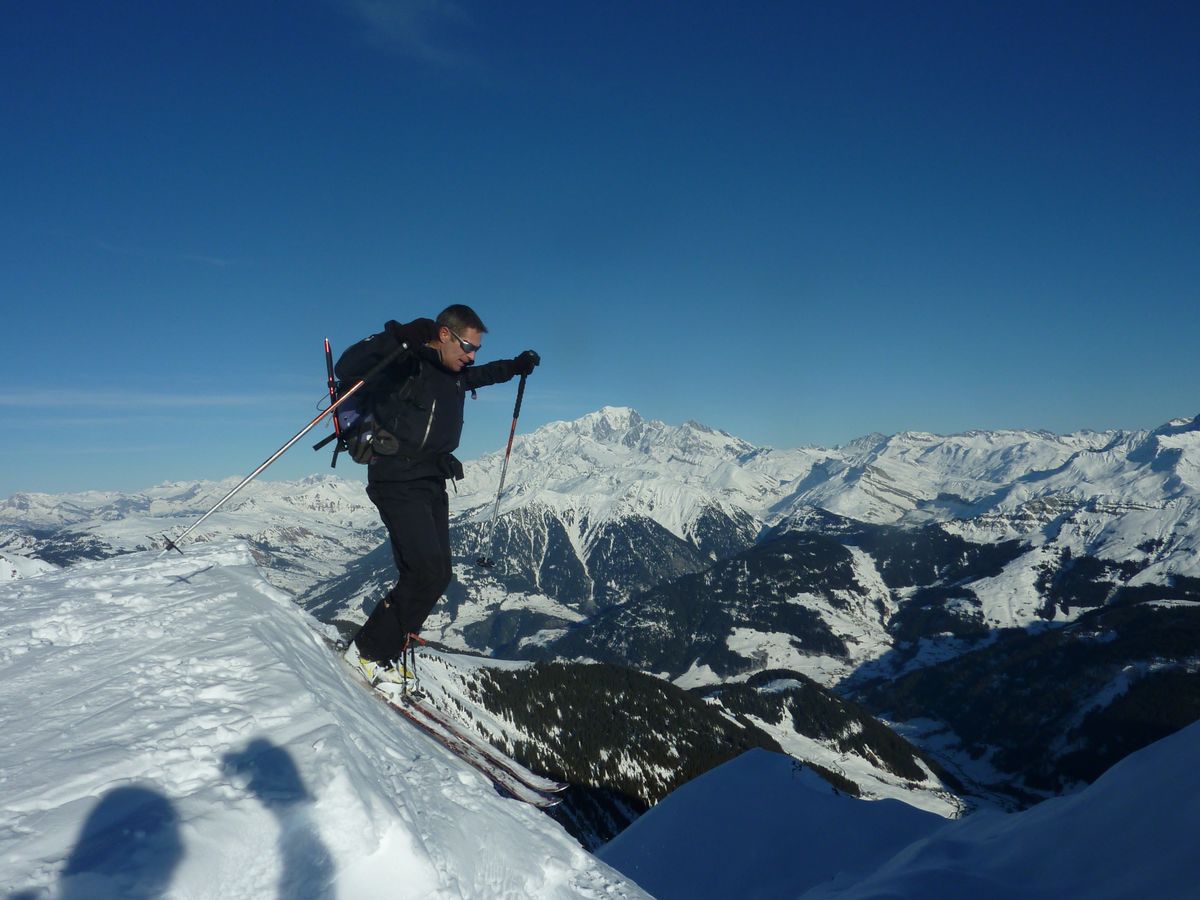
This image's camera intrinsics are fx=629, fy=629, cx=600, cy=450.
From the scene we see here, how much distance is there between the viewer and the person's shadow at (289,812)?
3764 mm

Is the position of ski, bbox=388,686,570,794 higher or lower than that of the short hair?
lower

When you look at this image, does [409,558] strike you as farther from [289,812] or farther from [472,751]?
[289,812]

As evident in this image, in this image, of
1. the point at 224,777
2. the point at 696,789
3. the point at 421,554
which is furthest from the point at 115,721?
the point at 696,789

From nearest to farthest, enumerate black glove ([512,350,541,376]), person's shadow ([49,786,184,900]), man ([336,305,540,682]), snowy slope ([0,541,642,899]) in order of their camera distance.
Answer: person's shadow ([49,786,184,900]), snowy slope ([0,541,642,899]), man ([336,305,540,682]), black glove ([512,350,541,376])

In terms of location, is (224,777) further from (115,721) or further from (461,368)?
(461,368)

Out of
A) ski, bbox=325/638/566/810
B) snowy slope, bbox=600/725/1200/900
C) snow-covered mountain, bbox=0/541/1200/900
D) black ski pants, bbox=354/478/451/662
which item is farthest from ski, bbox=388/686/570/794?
snowy slope, bbox=600/725/1200/900

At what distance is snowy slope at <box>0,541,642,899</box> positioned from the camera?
372cm

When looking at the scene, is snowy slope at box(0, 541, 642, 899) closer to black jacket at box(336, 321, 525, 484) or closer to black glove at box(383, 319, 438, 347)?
black jacket at box(336, 321, 525, 484)

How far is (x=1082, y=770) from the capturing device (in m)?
166

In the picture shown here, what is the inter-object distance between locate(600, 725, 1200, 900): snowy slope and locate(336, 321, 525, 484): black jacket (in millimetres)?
8839

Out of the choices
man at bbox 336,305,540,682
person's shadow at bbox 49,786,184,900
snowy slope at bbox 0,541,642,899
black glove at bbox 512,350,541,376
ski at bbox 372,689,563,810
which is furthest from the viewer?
black glove at bbox 512,350,541,376

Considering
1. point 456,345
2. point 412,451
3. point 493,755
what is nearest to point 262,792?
point 412,451

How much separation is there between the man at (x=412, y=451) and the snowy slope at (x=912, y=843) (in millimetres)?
7843

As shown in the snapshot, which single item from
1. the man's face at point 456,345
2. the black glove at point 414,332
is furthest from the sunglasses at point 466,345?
the black glove at point 414,332
